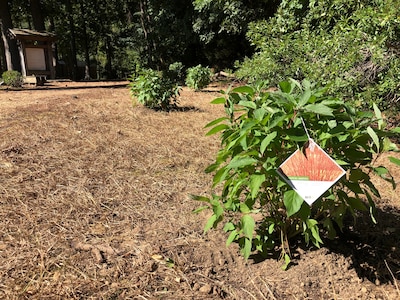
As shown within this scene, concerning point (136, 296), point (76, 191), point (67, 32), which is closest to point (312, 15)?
point (76, 191)

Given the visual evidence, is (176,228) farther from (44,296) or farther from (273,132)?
(273,132)

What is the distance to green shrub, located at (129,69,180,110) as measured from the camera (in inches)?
250

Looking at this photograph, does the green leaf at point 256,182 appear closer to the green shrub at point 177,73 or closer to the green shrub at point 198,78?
the green shrub at point 198,78

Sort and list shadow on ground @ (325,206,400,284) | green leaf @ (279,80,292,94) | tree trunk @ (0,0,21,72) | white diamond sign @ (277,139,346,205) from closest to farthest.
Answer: white diamond sign @ (277,139,346,205) < green leaf @ (279,80,292,94) < shadow on ground @ (325,206,400,284) < tree trunk @ (0,0,21,72)

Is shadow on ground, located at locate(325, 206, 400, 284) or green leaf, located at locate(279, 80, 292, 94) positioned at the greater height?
green leaf, located at locate(279, 80, 292, 94)

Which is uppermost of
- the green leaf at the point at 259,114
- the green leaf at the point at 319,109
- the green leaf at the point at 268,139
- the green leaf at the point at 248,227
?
the green leaf at the point at 319,109

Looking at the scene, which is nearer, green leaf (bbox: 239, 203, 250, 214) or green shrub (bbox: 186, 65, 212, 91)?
green leaf (bbox: 239, 203, 250, 214)

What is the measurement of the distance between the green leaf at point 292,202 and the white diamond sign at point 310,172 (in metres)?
0.06

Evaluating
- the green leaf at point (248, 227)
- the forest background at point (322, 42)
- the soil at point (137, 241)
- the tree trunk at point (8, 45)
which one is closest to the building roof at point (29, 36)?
the tree trunk at point (8, 45)

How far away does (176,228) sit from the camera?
2.47m

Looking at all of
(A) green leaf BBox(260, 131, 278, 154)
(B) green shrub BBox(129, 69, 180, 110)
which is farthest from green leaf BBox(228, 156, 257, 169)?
(B) green shrub BBox(129, 69, 180, 110)

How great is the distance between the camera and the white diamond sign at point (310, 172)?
1.44 metres

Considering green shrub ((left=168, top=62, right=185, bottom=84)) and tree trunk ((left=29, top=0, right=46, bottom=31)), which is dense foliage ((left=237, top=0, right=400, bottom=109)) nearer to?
green shrub ((left=168, top=62, right=185, bottom=84))

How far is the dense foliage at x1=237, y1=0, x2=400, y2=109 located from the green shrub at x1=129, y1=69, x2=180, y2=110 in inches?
71.0
